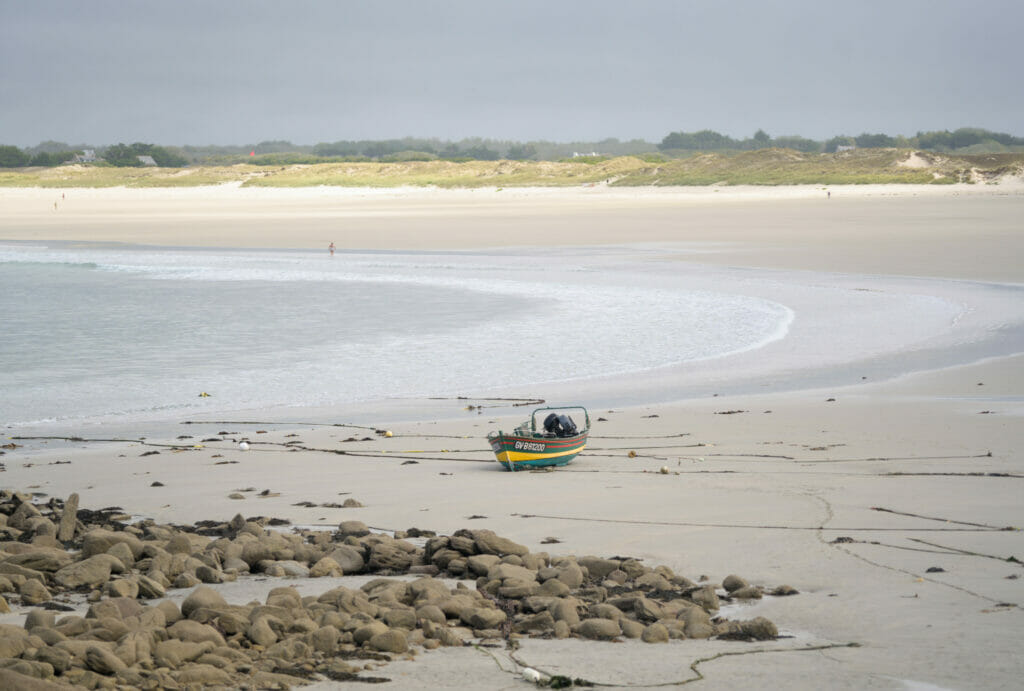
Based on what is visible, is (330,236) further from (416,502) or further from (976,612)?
(976,612)

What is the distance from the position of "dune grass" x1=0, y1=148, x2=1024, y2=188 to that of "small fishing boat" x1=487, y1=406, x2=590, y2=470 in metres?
62.8

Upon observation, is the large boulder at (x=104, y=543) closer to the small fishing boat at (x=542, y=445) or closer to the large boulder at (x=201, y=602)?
the large boulder at (x=201, y=602)

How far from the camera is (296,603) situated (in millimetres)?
6062

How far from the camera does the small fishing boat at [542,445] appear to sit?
9.93 m

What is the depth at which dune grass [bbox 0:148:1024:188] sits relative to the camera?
238ft

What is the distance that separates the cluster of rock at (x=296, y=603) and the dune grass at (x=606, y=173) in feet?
217

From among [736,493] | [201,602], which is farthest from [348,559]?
[736,493]

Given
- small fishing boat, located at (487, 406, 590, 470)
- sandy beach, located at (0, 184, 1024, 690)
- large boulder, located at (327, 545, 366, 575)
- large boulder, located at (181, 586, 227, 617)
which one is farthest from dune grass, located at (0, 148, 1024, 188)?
large boulder, located at (181, 586, 227, 617)

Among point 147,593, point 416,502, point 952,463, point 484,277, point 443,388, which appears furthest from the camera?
point 484,277

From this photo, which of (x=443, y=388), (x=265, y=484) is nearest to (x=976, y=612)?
(x=265, y=484)

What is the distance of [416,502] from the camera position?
29.6 feet

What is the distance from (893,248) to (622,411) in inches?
926

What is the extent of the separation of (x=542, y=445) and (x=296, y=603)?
13.6ft

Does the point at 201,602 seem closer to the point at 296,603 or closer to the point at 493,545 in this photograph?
the point at 296,603
